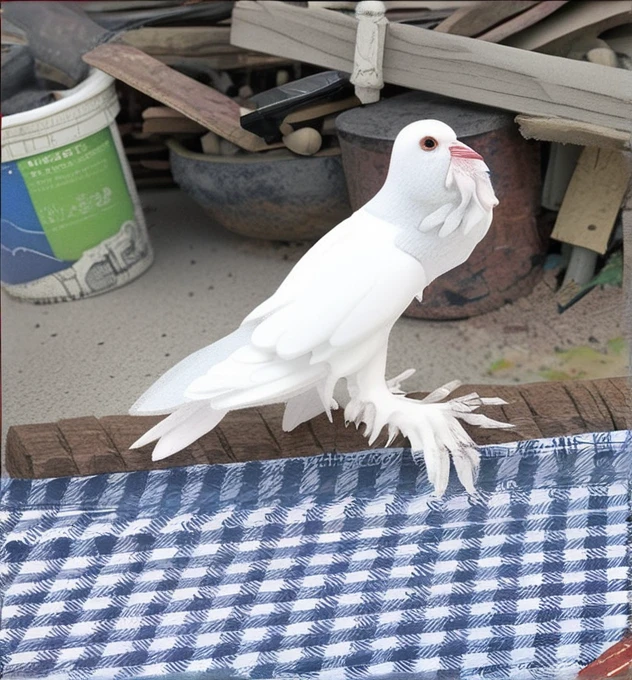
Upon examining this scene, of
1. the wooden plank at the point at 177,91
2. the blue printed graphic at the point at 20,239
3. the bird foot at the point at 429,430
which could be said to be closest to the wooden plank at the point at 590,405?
the bird foot at the point at 429,430

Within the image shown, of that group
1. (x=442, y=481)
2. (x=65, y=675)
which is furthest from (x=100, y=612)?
(x=442, y=481)

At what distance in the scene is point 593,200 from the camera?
197cm

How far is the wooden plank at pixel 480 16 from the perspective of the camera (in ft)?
6.38

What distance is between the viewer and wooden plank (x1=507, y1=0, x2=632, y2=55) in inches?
72.5

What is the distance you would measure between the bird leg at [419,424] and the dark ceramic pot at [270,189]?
3.05ft

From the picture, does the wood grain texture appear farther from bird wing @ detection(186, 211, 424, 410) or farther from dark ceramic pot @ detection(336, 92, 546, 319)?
dark ceramic pot @ detection(336, 92, 546, 319)

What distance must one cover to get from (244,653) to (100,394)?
0.94m

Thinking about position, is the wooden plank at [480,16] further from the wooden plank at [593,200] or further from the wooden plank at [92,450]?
the wooden plank at [92,450]

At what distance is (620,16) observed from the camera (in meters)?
1.84

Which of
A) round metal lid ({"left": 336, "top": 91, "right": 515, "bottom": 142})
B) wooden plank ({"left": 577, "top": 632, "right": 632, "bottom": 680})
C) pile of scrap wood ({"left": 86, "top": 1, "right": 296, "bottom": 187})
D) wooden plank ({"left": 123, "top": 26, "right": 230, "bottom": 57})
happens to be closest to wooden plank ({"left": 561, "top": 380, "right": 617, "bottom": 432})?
wooden plank ({"left": 577, "top": 632, "right": 632, "bottom": 680})

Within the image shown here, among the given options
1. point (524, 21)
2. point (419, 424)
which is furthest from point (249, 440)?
point (524, 21)

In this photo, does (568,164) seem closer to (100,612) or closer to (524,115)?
(524,115)

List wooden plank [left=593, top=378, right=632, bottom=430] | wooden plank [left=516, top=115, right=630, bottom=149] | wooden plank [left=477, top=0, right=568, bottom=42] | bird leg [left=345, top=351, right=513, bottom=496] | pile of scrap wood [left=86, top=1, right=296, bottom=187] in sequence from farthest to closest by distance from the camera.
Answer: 1. pile of scrap wood [left=86, top=1, right=296, bottom=187]
2. wooden plank [left=477, top=0, right=568, bottom=42]
3. wooden plank [left=516, top=115, right=630, bottom=149]
4. wooden plank [left=593, top=378, right=632, bottom=430]
5. bird leg [left=345, top=351, right=513, bottom=496]

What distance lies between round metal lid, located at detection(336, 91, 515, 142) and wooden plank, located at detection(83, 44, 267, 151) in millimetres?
283
